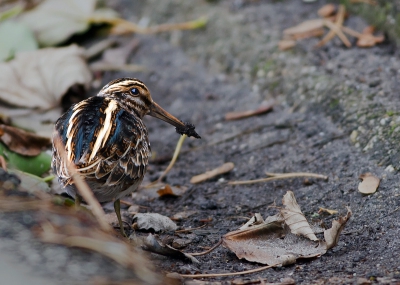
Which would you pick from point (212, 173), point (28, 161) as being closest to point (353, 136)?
point (212, 173)

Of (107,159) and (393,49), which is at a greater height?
(107,159)

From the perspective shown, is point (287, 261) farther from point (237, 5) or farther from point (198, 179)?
point (237, 5)

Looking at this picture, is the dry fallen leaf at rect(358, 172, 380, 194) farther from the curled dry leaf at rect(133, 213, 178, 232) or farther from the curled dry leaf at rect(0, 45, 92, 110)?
the curled dry leaf at rect(0, 45, 92, 110)

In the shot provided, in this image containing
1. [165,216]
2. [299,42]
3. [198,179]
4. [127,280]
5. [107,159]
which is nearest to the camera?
[127,280]

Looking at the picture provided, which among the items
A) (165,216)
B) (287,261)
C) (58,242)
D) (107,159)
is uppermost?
(58,242)

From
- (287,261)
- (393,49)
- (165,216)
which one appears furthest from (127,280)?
(393,49)

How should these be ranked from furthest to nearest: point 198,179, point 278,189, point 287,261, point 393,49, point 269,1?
1. point 269,1
2. point 393,49
3. point 198,179
4. point 278,189
5. point 287,261

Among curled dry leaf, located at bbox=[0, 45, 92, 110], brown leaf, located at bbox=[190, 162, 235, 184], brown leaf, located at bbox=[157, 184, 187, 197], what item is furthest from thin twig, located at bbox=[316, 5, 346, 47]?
curled dry leaf, located at bbox=[0, 45, 92, 110]
